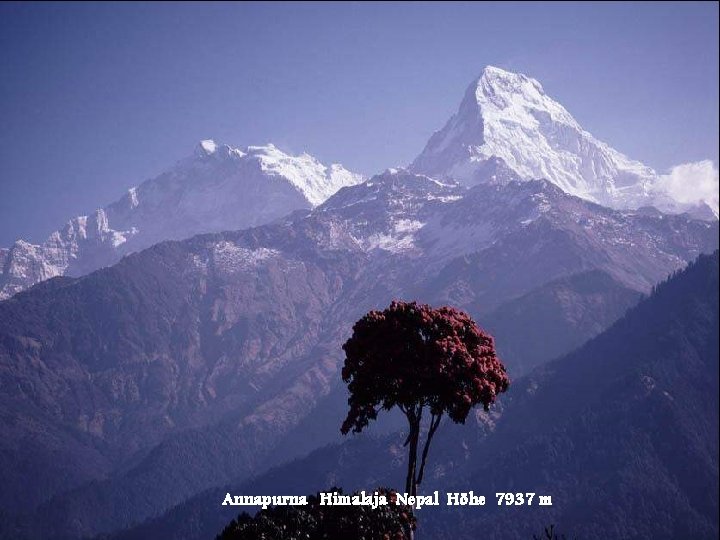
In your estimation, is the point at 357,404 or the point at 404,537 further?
the point at 357,404

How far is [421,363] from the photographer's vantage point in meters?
40.8

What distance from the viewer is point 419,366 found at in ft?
134

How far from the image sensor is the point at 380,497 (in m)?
40.1

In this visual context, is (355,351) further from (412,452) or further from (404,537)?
(404,537)

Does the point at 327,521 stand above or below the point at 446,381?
below

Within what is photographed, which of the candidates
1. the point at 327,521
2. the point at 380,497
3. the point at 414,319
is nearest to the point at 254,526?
the point at 327,521

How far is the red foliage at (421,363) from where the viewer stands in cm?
4053

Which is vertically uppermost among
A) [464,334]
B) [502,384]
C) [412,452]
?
[464,334]

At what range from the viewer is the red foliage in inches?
1596

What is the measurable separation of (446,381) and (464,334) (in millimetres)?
2816

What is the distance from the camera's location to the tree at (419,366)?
133 ft

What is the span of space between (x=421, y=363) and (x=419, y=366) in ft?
0.58

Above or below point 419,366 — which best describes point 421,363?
above

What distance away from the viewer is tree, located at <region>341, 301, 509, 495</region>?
40531 millimetres
